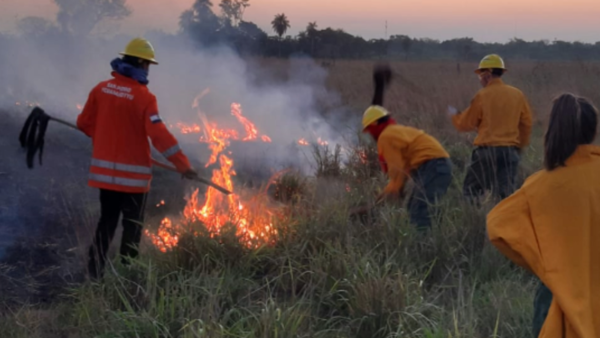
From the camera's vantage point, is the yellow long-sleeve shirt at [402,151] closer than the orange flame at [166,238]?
No

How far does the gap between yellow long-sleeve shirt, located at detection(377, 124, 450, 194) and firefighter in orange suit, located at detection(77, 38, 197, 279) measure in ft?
5.44

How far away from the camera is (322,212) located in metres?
5.37

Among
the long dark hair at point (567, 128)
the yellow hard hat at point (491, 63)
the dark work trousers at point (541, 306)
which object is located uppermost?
the yellow hard hat at point (491, 63)

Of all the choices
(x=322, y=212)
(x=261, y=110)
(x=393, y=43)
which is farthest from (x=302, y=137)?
(x=393, y=43)

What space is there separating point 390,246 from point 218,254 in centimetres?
133

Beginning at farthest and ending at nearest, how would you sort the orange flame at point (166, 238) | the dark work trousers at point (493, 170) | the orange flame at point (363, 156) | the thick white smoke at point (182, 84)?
the thick white smoke at point (182, 84) → the orange flame at point (363, 156) → the dark work trousers at point (493, 170) → the orange flame at point (166, 238)

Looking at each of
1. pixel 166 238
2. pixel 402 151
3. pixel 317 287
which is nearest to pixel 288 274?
pixel 317 287

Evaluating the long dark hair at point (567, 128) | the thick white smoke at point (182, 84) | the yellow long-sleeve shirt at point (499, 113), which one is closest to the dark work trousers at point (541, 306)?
the long dark hair at point (567, 128)

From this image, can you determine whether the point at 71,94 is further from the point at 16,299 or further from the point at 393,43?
the point at 393,43

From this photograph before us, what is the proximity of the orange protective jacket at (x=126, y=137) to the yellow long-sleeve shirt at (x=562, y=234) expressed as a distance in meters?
2.88

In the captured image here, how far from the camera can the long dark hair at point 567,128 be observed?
9.61ft

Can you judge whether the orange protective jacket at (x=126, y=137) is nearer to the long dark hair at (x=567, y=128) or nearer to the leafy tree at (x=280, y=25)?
the long dark hair at (x=567, y=128)

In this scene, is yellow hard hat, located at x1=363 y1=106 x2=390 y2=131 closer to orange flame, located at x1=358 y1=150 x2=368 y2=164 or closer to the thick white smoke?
orange flame, located at x1=358 y1=150 x2=368 y2=164

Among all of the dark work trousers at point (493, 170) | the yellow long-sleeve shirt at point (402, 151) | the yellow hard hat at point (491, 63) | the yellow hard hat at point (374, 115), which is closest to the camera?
the yellow long-sleeve shirt at point (402, 151)
